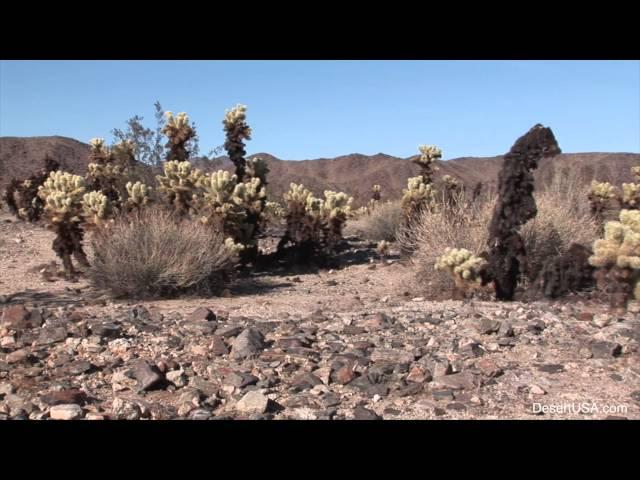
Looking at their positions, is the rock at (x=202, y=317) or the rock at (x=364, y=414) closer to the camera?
the rock at (x=364, y=414)

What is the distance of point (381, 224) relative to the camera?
1709cm

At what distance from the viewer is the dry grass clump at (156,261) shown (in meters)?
8.62

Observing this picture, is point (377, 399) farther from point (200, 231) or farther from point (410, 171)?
point (410, 171)

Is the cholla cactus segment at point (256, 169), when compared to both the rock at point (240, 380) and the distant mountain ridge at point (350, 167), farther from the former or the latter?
the distant mountain ridge at point (350, 167)

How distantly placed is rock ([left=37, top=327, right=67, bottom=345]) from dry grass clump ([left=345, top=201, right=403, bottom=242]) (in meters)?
11.3

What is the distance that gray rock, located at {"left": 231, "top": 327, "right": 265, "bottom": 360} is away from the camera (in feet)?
17.0

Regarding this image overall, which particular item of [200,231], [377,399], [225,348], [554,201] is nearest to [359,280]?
[200,231]

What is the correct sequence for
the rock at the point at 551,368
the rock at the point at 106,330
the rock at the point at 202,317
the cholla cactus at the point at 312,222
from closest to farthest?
1. the rock at the point at 551,368
2. the rock at the point at 106,330
3. the rock at the point at 202,317
4. the cholla cactus at the point at 312,222

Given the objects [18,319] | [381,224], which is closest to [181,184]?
[18,319]

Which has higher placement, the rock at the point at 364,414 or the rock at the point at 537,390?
the rock at the point at 537,390

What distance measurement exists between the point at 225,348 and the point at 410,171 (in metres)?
59.6

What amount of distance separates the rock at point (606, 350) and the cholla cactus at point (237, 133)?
9153 mm

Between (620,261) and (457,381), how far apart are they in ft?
10.2

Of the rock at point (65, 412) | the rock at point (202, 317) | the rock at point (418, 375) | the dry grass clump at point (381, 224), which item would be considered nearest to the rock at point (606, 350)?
the rock at point (418, 375)
